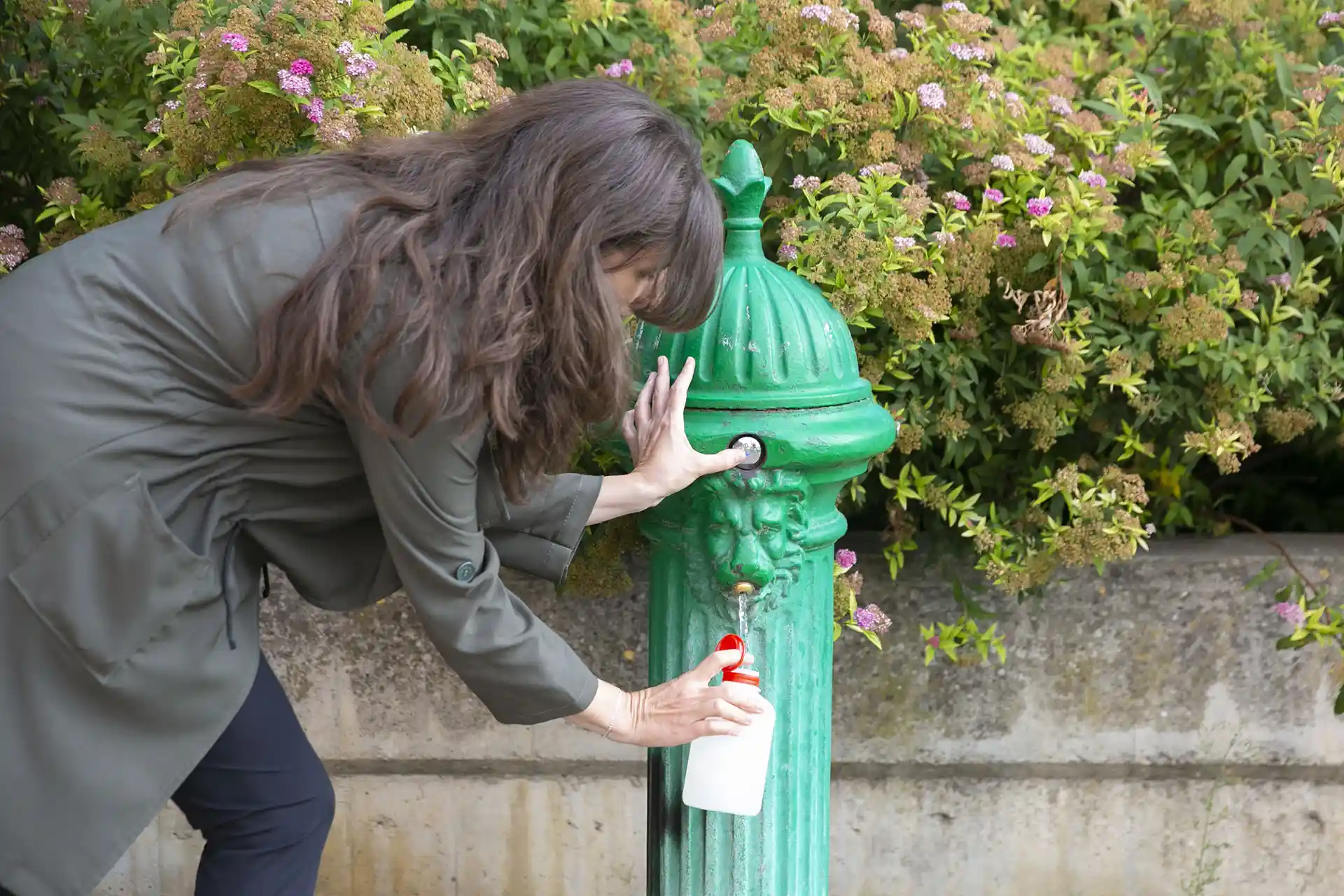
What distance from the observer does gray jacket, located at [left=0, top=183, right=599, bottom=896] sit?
158 cm

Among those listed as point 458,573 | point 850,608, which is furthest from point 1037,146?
point 458,573

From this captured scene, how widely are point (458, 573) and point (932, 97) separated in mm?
1430

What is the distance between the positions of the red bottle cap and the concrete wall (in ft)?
3.25

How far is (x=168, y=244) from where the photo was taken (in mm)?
1624

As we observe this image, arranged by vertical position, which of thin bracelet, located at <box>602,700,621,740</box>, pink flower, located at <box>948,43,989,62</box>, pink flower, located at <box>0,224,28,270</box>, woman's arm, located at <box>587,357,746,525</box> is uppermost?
pink flower, located at <box>948,43,989,62</box>

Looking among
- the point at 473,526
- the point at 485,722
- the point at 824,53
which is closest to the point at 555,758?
the point at 485,722

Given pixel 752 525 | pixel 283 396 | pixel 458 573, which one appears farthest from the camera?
pixel 752 525

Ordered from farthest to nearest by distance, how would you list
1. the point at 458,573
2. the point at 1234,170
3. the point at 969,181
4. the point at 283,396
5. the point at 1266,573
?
the point at 1266,573
the point at 1234,170
the point at 969,181
the point at 458,573
the point at 283,396

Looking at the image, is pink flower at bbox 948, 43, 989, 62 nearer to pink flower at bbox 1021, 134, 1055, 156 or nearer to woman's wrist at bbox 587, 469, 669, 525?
pink flower at bbox 1021, 134, 1055, 156

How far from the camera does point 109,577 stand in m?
1.62

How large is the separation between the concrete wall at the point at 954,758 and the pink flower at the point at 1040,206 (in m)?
0.84

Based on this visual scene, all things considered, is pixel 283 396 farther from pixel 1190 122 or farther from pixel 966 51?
pixel 1190 122

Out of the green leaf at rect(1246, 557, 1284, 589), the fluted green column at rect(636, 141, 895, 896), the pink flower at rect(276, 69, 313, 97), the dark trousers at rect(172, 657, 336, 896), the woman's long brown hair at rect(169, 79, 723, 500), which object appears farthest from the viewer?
the green leaf at rect(1246, 557, 1284, 589)

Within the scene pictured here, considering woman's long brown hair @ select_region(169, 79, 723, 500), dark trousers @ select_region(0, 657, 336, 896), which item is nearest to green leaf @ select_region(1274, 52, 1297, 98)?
woman's long brown hair @ select_region(169, 79, 723, 500)
